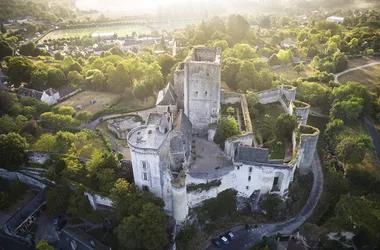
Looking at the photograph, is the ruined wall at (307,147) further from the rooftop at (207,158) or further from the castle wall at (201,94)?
the castle wall at (201,94)

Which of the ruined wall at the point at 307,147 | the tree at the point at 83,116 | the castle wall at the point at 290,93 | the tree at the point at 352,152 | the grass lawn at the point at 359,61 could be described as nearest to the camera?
the ruined wall at the point at 307,147

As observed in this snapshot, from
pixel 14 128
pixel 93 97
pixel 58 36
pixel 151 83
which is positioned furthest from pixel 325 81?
pixel 58 36

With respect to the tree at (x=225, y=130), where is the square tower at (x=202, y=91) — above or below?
above

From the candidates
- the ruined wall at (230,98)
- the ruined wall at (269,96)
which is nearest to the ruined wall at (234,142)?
the ruined wall at (230,98)

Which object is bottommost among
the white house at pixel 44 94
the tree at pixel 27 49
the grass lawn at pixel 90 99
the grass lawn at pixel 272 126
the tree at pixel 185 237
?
the tree at pixel 185 237

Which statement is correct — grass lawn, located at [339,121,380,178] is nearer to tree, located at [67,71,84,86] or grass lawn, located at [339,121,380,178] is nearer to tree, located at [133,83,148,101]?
tree, located at [133,83,148,101]

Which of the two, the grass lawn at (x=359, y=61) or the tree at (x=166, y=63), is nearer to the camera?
the tree at (x=166, y=63)

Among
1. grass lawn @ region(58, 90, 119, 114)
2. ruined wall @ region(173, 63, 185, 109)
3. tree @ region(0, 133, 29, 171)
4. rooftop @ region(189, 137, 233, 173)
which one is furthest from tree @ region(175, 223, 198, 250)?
grass lawn @ region(58, 90, 119, 114)
